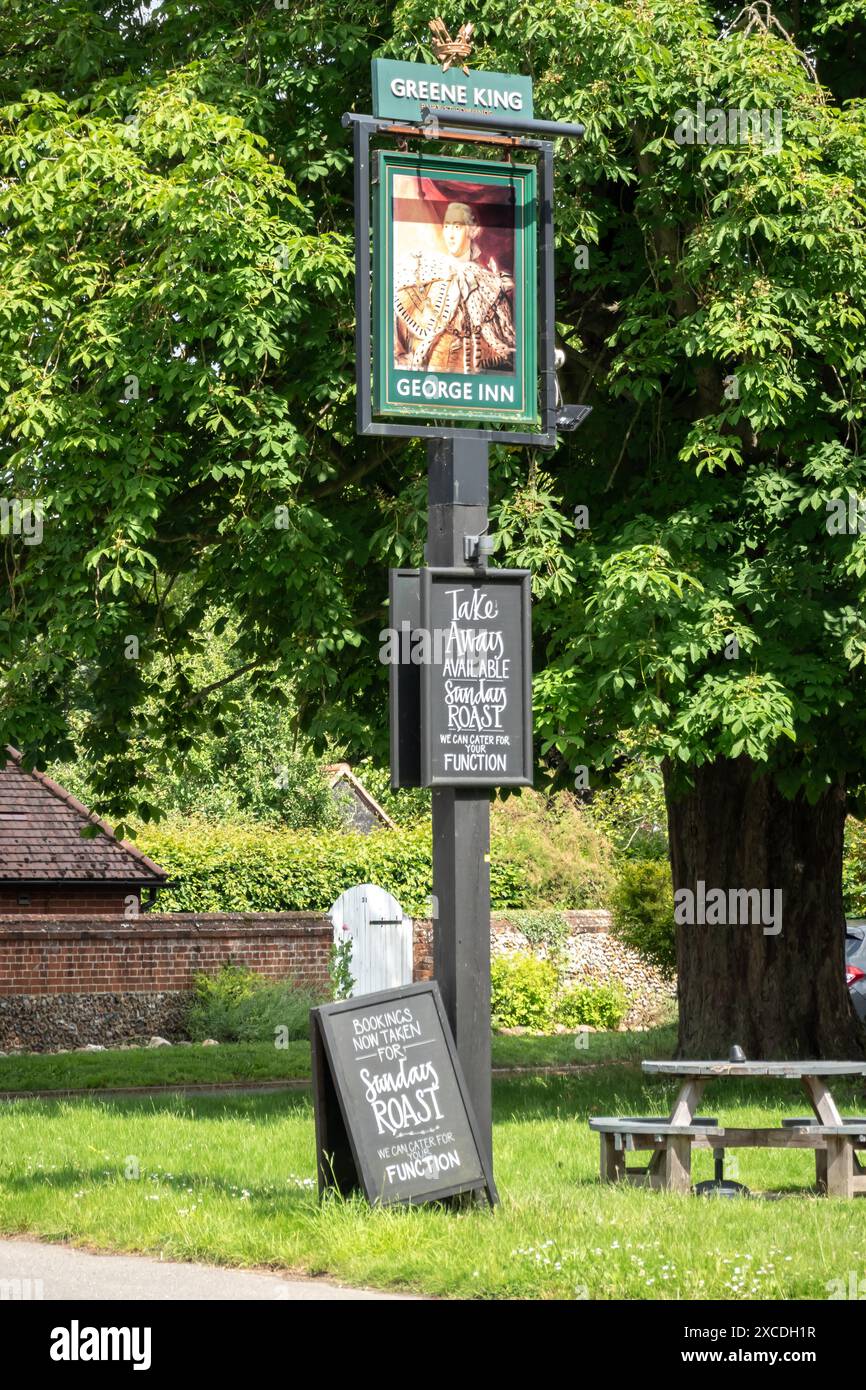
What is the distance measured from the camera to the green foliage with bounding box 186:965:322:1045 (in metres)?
25.4

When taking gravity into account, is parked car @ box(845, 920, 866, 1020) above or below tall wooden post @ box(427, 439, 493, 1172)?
below

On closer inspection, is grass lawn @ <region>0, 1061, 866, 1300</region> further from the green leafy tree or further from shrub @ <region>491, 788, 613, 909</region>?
shrub @ <region>491, 788, 613, 909</region>

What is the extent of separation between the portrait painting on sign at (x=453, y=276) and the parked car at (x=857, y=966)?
15.1m

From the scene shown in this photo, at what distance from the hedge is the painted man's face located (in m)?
20.2

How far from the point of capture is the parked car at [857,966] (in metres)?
22.8

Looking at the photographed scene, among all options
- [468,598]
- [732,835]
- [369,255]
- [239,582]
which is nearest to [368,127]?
[369,255]

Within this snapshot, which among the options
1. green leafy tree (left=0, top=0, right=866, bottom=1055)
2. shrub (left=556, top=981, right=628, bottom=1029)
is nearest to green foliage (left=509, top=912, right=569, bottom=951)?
shrub (left=556, top=981, right=628, bottom=1029)

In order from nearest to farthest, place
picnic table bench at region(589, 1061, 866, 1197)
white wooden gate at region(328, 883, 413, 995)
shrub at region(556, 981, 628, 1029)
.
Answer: picnic table bench at region(589, 1061, 866, 1197) < white wooden gate at region(328, 883, 413, 995) < shrub at region(556, 981, 628, 1029)

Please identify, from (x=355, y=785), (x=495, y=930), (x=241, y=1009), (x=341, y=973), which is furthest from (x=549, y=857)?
(x=355, y=785)

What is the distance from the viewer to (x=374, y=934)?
28641 mm

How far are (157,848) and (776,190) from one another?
62.5 feet

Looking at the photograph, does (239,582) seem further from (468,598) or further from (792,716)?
(468,598)

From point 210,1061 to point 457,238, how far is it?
43.2 ft

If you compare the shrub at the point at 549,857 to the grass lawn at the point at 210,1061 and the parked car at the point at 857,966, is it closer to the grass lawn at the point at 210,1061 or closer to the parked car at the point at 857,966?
the grass lawn at the point at 210,1061
